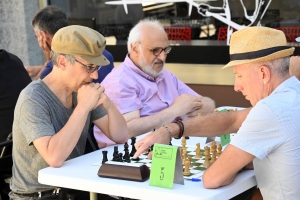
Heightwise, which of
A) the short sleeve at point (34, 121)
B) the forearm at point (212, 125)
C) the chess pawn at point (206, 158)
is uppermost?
A: the short sleeve at point (34, 121)

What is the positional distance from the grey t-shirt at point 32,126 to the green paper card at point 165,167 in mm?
692

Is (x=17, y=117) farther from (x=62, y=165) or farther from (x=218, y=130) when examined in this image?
(x=218, y=130)

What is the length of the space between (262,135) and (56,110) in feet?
4.13

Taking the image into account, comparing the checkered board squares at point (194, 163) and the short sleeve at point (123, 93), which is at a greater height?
the short sleeve at point (123, 93)

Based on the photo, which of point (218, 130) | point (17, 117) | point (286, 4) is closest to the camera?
point (17, 117)

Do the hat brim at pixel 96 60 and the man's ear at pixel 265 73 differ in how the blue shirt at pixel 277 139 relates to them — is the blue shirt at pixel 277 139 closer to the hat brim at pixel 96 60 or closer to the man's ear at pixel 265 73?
the man's ear at pixel 265 73

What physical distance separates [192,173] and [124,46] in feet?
13.2

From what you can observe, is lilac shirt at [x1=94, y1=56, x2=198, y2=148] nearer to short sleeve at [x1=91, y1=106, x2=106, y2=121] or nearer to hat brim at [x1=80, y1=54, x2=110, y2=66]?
short sleeve at [x1=91, y1=106, x2=106, y2=121]

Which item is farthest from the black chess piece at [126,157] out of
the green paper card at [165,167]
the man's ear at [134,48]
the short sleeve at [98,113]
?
the man's ear at [134,48]

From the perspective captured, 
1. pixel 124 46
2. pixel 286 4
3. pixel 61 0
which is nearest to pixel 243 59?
pixel 286 4

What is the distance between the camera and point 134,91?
3.97m

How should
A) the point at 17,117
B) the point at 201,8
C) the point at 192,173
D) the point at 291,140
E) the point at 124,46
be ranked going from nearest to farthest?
1. the point at 291,140
2. the point at 192,173
3. the point at 17,117
4. the point at 201,8
5. the point at 124,46

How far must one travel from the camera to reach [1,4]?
22.9ft

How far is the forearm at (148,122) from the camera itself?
12.3 ft
